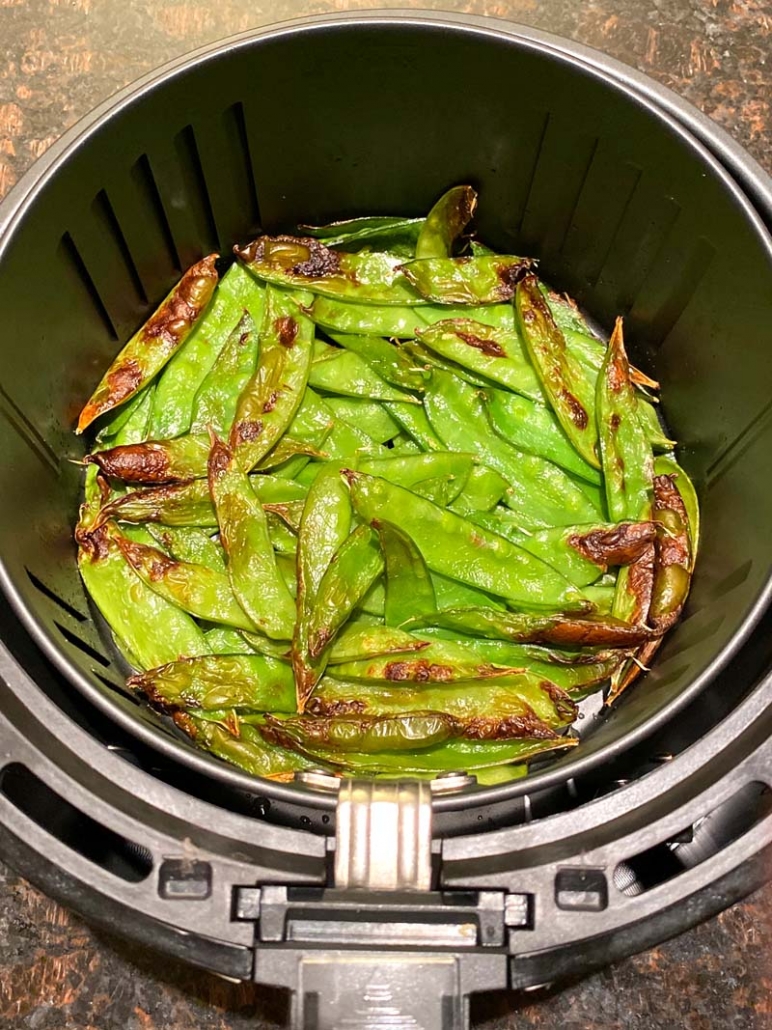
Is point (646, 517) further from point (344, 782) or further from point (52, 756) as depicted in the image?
point (52, 756)

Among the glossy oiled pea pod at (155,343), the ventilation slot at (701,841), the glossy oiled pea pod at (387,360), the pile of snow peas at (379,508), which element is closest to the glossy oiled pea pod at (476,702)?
the pile of snow peas at (379,508)

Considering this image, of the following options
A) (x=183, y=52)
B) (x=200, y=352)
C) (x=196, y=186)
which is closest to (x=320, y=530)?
(x=200, y=352)

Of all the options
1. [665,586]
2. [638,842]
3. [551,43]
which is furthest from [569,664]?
[551,43]

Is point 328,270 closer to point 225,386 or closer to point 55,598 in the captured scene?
point 225,386

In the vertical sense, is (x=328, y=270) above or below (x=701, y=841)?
above

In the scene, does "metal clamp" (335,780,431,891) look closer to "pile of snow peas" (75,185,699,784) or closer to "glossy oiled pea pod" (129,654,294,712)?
"pile of snow peas" (75,185,699,784)

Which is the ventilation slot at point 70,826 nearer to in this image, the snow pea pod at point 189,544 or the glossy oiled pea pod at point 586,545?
the snow pea pod at point 189,544

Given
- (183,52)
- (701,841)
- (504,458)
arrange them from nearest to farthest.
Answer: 1. (701,841)
2. (504,458)
3. (183,52)

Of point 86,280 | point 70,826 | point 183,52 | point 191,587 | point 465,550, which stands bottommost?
point 70,826
